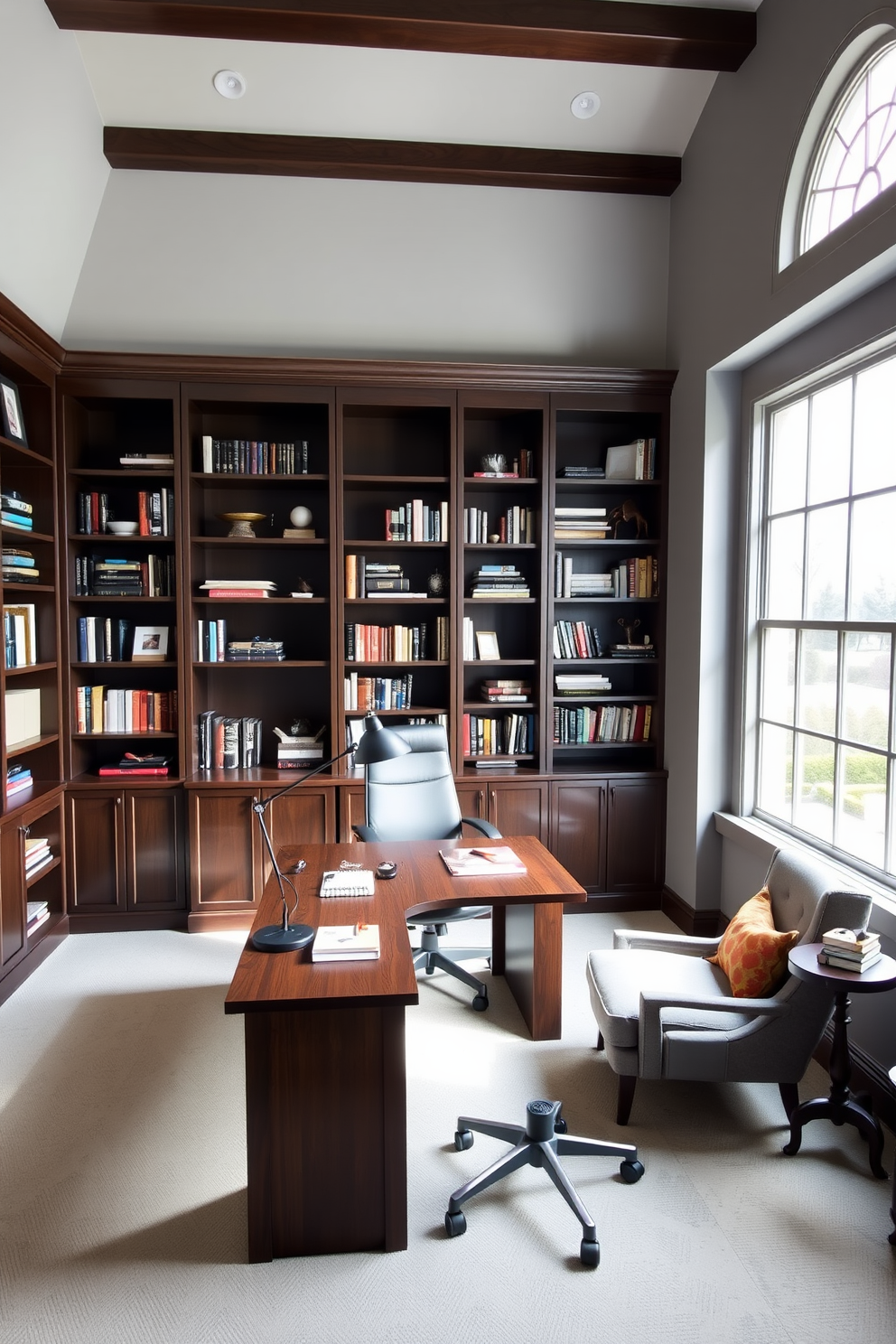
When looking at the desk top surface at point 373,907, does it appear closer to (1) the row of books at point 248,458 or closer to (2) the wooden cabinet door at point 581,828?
(2) the wooden cabinet door at point 581,828

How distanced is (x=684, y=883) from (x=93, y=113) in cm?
460

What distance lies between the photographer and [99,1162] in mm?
2463

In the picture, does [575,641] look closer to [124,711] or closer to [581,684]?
[581,684]

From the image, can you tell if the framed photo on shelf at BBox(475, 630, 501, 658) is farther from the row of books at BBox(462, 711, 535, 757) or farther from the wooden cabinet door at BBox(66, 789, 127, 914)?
the wooden cabinet door at BBox(66, 789, 127, 914)

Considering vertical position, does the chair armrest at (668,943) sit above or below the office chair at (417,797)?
below

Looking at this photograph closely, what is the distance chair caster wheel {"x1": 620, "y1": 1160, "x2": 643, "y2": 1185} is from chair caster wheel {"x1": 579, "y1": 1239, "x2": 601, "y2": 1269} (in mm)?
333

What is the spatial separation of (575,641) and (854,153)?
2.42 metres

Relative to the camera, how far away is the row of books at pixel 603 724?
4543mm

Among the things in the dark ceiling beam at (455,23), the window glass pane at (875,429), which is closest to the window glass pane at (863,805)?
the window glass pane at (875,429)

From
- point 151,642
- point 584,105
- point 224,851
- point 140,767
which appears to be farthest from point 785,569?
point 140,767

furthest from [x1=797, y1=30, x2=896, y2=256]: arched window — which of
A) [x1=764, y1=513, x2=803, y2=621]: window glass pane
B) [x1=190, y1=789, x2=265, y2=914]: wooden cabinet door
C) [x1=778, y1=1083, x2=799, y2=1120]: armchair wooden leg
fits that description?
[x1=190, y1=789, x2=265, y2=914]: wooden cabinet door

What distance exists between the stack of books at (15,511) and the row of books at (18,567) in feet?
0.42

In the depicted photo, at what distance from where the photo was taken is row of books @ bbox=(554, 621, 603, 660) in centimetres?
449

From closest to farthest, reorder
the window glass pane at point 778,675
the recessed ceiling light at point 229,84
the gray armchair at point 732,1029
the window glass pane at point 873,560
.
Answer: the gray armchair at point 732,1029, the window glass pane at point 873,560, the window glass pane at point 778,675, the recessed ceiling light at point 229,84
